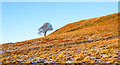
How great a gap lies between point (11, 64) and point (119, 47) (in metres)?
16.3

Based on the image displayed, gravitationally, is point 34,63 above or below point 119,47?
below

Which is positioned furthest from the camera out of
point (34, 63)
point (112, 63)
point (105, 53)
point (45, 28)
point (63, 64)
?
point (45, 28)

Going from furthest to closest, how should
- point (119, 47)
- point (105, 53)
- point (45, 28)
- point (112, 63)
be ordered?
point (45, 28) < point (119, 47) < point (105, 53) < point (112, 63)

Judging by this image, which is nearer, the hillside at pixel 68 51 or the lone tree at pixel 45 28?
the hillside at pixel 68 51

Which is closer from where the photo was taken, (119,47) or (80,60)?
(80,60)

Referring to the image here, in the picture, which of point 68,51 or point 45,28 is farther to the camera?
point 45,28

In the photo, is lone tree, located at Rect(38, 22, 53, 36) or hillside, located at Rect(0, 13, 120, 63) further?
lone tree, located at Rect(38, 22, 53, 36)

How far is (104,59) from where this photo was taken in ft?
47.4

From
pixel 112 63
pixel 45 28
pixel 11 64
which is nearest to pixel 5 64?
pixel 11 64

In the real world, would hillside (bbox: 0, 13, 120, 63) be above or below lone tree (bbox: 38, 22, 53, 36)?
below

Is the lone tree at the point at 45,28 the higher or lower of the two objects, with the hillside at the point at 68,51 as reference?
higher

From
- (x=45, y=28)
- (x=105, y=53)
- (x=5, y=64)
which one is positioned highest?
(x=45, y=28)

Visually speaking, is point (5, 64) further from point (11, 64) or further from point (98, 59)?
point (98, 59)

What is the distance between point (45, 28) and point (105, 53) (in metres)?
63.7
